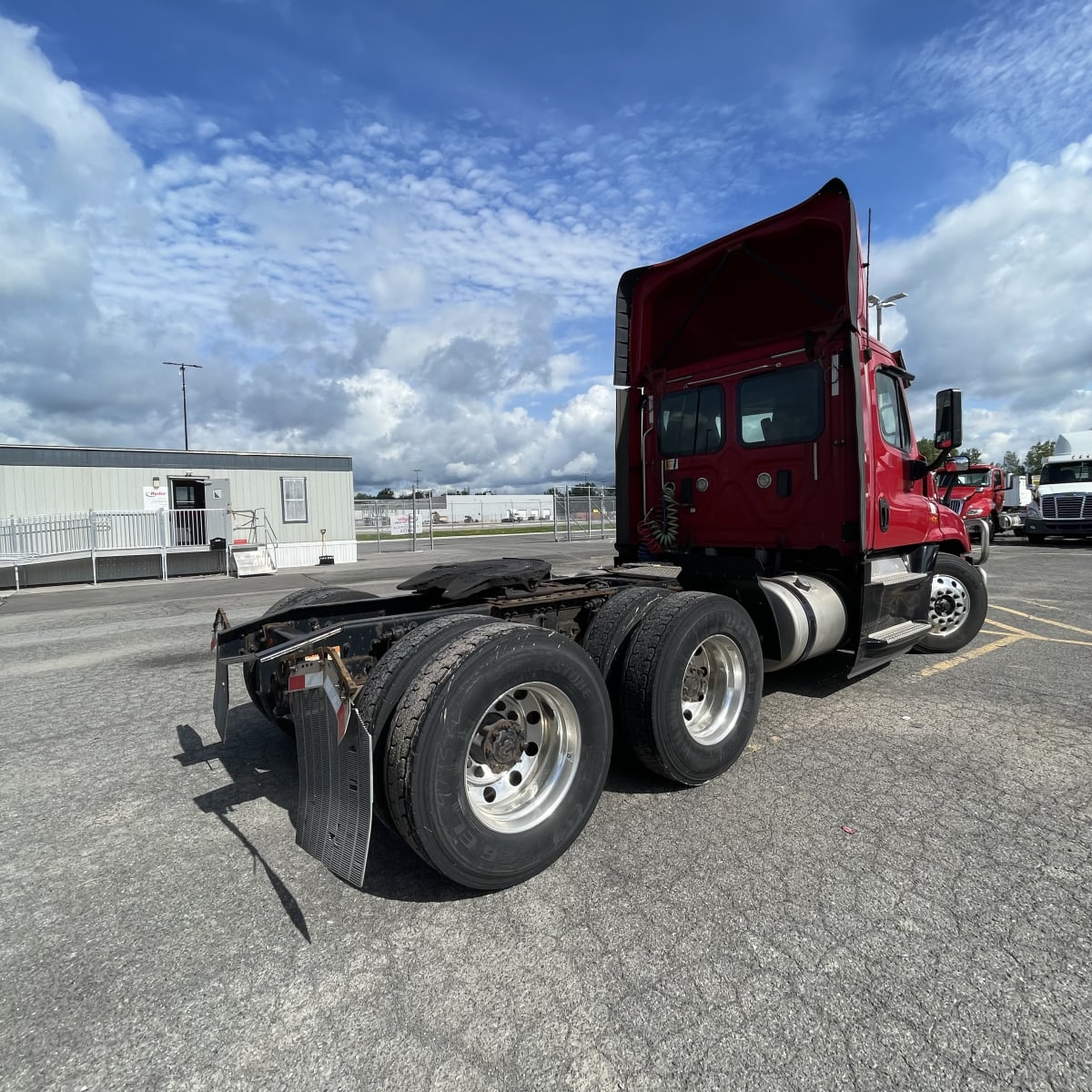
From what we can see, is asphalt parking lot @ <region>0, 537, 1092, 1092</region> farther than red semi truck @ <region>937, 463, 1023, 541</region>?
Answer: No

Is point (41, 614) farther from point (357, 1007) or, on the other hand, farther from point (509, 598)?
point (357, 1007)

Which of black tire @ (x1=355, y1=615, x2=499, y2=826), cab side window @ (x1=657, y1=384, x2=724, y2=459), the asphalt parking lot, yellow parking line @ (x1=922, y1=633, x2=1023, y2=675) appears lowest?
the asphalt parking lot

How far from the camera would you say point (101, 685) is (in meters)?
5.88

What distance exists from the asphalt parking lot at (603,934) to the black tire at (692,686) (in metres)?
0.22

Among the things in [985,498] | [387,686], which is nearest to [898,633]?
[387,686]

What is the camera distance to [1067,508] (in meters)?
19.3

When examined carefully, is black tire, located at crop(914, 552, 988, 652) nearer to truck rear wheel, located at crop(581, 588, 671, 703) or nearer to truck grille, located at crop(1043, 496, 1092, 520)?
truck rear wheel, located at crop(581, 588, 671, 703)

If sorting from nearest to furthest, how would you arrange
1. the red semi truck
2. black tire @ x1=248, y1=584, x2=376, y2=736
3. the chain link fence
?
black tire @ x1=248, y1=584, x2=376, y2=736, the red semi truck, the chain link fence

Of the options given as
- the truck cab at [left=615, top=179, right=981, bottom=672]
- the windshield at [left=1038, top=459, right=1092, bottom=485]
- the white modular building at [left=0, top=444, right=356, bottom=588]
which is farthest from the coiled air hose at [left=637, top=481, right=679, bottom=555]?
the windshield at [left=1038, top=459, right=1092, bottom=485]

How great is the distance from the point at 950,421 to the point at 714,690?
3395mm

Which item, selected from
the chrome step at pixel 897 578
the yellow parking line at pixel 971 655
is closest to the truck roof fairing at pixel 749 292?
the chrome step at pixel 897 578

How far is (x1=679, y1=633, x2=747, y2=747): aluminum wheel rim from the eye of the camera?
11.9 ft

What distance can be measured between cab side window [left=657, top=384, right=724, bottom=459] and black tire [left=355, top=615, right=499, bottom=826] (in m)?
3.48

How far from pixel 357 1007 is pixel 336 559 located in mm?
19886
